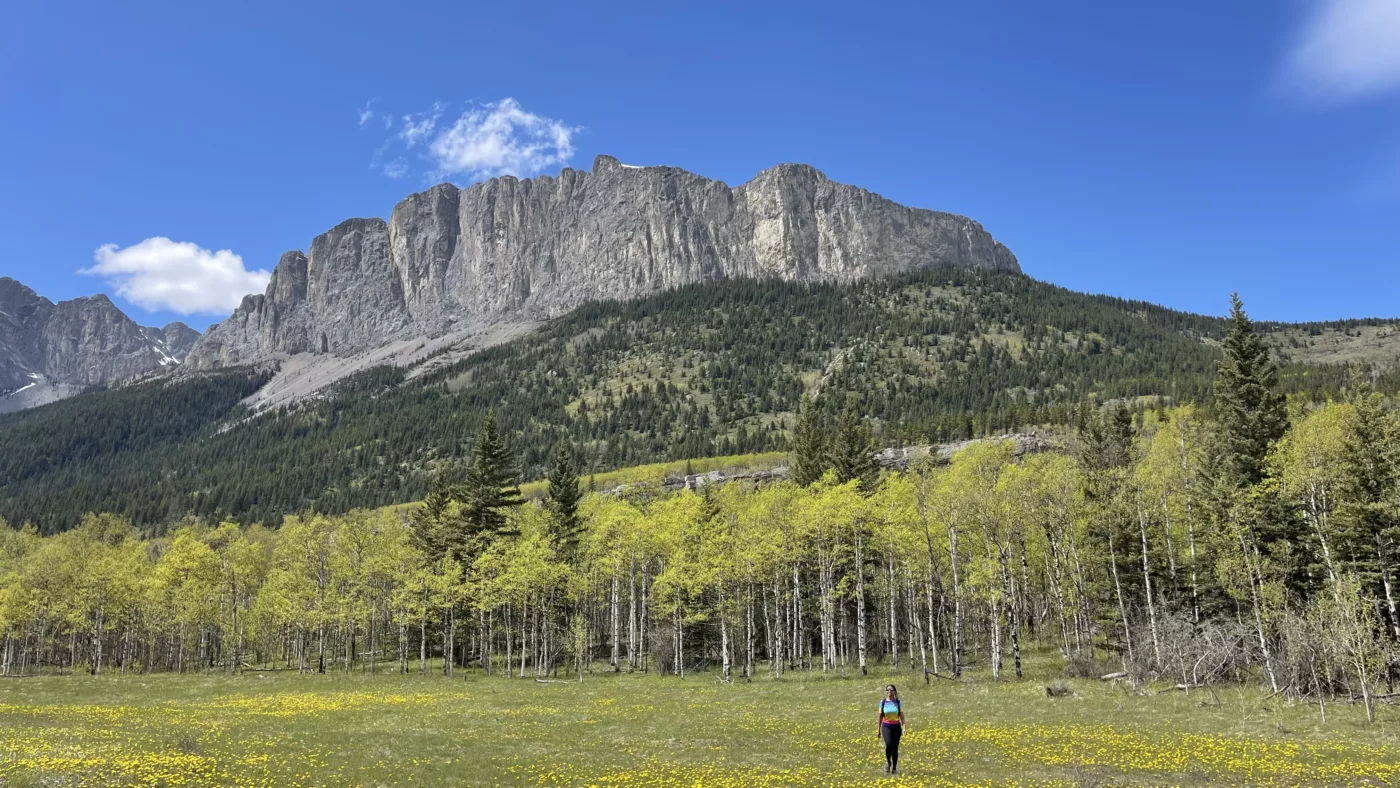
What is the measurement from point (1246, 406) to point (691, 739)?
40.1 meters

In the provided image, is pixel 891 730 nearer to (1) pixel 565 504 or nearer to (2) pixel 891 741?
(2) pixel 891 741

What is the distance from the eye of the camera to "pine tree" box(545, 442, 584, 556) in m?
65.2

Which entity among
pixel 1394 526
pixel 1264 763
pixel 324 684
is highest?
pixel 1394 526

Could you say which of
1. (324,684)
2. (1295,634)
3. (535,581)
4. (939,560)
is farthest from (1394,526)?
(324,684)

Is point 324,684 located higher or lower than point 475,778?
lower

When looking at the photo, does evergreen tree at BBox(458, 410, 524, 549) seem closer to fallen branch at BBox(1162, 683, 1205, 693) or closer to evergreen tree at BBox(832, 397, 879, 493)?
evergreen tree at BBox(832, 397, 879, 493)

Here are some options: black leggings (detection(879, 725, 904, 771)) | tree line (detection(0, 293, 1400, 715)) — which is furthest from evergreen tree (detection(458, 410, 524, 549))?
black leggings (detection(879, 725, 904, 771))

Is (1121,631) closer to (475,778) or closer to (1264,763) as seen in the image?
(1264,763)

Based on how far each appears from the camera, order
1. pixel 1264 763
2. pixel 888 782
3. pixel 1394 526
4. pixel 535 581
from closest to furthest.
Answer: pixel 888 782 → pixel 1264 763 → pixel 1394 526 → pixel 535 581

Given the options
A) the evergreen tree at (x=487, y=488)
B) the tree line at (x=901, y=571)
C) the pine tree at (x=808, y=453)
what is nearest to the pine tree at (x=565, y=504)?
the tree line at (x=901, y=571)

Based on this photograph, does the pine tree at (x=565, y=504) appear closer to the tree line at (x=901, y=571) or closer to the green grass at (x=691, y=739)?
the tree line at (x=901, y=571)

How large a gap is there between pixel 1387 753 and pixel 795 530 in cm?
3274

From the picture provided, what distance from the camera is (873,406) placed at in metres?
192

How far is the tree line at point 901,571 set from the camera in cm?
3691
